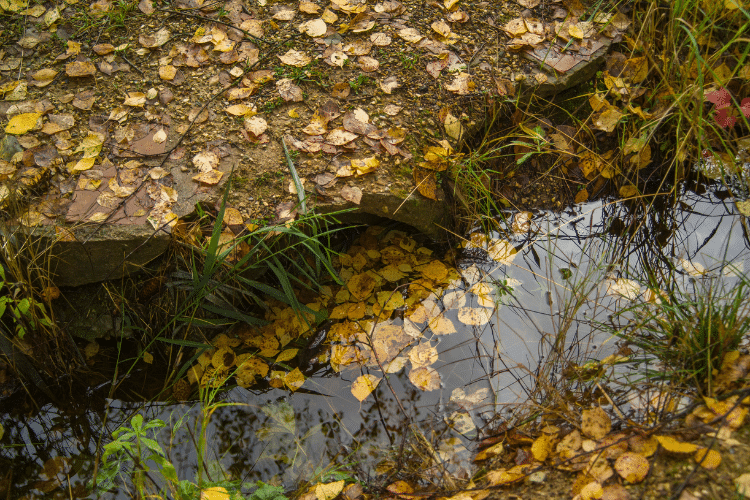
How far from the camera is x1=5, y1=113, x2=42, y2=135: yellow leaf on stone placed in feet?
6.49

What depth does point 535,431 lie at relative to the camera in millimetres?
1608

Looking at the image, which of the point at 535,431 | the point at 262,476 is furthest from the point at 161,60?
the point at 535,431

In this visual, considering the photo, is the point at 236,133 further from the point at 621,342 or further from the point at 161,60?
the point at 621,342

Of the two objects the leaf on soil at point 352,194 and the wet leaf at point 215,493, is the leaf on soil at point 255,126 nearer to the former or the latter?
the leaf on soil at point 352,194

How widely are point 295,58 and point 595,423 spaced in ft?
6.19

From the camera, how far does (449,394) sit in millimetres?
1803

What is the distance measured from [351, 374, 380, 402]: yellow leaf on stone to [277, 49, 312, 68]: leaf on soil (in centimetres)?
139

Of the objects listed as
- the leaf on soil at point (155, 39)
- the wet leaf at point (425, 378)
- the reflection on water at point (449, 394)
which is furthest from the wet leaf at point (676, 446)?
the leaf on soil at point (155, 39)

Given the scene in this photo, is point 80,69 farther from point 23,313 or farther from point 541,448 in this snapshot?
point 541,448

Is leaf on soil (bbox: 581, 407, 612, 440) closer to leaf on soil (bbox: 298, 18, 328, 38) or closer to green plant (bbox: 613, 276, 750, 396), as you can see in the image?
green plant (bbox: 613, 276, 750, 396)

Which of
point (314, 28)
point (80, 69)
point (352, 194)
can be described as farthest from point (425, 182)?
point (80, 69)

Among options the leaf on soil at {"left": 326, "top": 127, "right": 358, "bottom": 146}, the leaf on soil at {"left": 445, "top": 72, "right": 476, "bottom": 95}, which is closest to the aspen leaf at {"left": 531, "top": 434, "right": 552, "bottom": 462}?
the leaf on soil at {"left": 326, "top": 127, "right": 358, "bottom": 146}

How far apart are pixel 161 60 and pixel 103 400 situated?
149cm

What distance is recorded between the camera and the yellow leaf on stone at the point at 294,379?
187 centimetres
